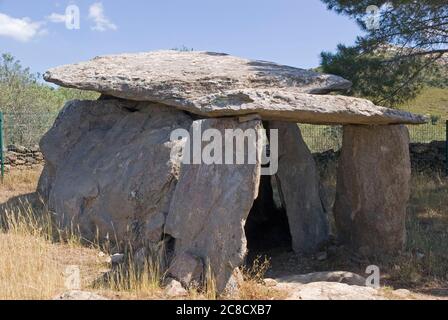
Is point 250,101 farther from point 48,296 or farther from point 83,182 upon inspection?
point 83,182

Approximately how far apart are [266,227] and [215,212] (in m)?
2.79

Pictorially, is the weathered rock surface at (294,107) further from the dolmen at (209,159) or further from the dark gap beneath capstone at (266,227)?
the dark gap beneath capstone at (266,227)

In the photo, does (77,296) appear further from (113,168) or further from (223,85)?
(223,85)

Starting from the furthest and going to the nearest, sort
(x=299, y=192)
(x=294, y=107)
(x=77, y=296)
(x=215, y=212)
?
(x=299, y=192), (x=294, y=107), (x=215, y=212), (x=77, y=296)

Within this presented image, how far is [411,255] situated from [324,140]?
27.0 feet


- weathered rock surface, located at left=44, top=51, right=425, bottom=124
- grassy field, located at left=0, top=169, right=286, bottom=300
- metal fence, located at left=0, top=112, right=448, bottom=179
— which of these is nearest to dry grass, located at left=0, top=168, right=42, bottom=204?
metal fence, located at left=0, top=112, right=448, bottom=179

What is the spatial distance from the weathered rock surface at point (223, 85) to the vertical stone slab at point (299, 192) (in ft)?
1.66

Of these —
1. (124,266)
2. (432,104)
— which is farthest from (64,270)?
(432,104)

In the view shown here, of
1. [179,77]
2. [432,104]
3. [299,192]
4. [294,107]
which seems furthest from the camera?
[432,104]

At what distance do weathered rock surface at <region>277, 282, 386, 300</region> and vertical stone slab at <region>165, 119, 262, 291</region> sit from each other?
59 centimetres

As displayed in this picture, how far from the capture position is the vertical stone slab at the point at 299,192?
666cm

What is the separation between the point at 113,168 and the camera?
7234 mm

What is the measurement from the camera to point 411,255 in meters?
6.21

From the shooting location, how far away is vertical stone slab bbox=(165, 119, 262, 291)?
4.86m
